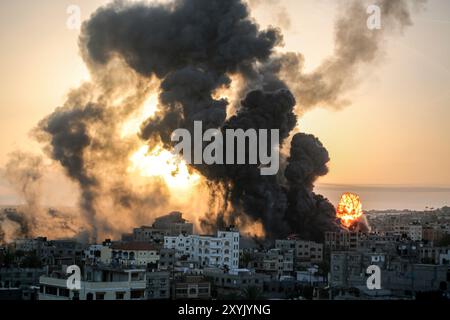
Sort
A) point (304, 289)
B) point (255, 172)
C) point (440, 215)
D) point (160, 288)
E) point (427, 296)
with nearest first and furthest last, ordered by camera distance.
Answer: point (427, 296)
point (160, 288)
point (304, 289)
point (255, 172)
point (440, 215)

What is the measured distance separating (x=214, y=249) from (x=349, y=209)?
12342 millimetres

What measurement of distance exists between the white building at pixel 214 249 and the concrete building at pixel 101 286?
1355cm

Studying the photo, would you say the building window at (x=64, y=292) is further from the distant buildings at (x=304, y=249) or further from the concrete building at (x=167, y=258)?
the distant buildings at (x=304, y=249)

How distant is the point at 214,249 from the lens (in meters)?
38.5

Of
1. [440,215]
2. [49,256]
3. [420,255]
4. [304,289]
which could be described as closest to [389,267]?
[304,289]

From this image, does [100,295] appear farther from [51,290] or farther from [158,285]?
[158,285]

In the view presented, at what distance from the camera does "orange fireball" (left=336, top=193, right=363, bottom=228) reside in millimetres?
48844

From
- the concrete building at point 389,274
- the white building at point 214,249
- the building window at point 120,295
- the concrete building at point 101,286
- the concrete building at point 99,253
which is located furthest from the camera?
the white building at point 214,249

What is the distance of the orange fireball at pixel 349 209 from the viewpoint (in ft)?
160

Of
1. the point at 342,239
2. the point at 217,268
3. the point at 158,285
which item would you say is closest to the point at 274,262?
the point at 217,268

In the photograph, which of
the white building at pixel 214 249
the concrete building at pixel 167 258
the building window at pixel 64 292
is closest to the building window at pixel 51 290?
the building window at pixel 64 292
